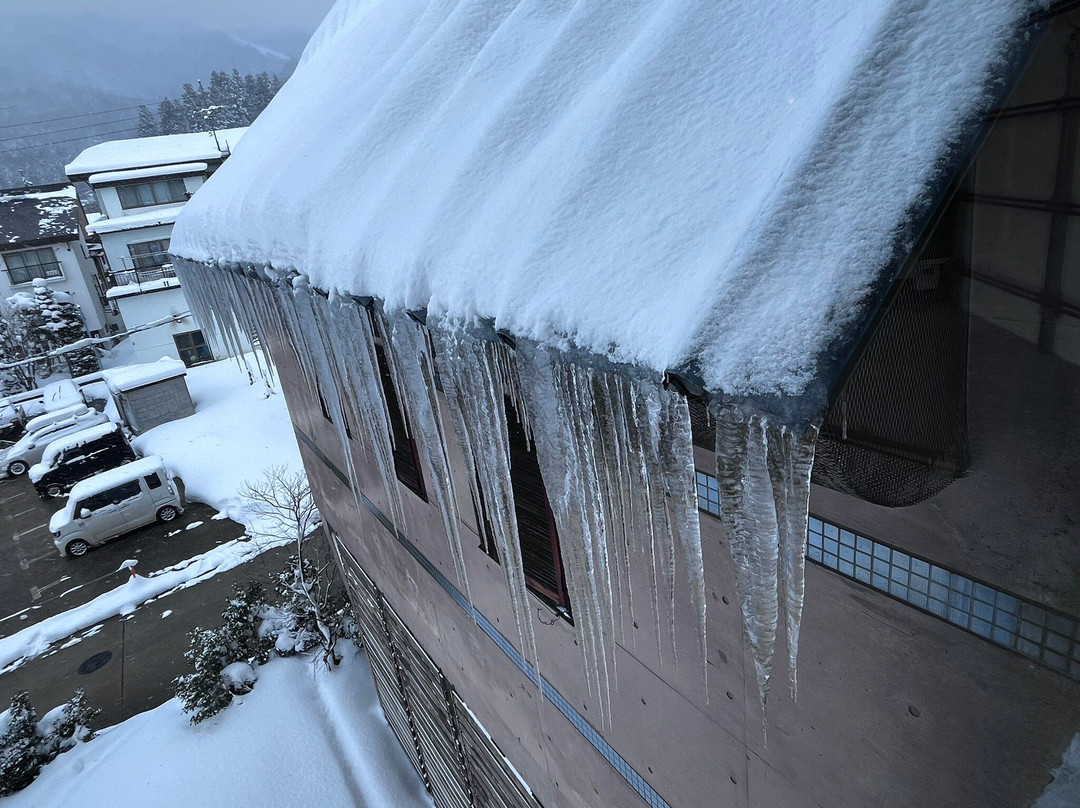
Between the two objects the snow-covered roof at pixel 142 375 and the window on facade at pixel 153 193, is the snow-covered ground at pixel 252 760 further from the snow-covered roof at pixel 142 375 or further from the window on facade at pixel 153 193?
the window on facade at pixel 153 193

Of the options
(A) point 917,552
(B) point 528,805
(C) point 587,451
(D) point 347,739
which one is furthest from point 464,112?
(D) point 347,739

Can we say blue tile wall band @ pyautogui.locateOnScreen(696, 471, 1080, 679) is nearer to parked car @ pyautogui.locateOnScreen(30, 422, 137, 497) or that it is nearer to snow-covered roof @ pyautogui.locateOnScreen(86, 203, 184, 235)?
parked car @ pyautogui.locateOnScreen(30, 422, 137, 497)

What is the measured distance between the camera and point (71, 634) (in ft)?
35.9

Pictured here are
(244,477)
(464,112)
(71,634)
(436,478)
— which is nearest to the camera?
(464,112)

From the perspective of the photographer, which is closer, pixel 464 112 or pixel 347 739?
pixel 464 112

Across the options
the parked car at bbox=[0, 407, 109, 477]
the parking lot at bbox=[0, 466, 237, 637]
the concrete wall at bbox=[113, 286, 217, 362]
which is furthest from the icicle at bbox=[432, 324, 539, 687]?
the concrete wall at bbox=[113, 286, 217, 362]

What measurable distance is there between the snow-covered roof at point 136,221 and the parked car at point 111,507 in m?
10.9

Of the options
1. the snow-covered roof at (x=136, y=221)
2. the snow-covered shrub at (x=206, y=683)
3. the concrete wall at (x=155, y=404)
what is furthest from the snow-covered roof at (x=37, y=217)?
the snow-covered shrub at (x=206, y=683)

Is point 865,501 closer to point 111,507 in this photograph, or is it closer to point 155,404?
point 111,507

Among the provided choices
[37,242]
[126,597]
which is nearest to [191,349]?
[37,242]

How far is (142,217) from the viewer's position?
21.3 m

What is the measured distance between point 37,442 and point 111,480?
7456mm

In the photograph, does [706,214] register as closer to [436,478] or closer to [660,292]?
[660,292]

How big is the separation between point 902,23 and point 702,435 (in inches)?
41.9
